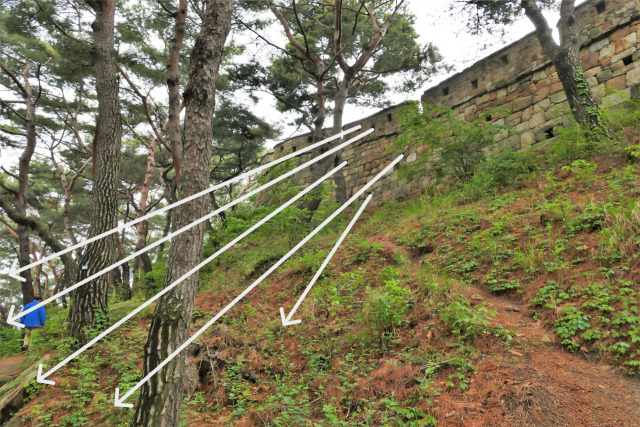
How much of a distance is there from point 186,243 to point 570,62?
7834mm

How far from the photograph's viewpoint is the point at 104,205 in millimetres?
5508

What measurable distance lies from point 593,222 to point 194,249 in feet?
14.8

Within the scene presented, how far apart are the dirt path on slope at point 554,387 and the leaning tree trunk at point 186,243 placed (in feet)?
7.07

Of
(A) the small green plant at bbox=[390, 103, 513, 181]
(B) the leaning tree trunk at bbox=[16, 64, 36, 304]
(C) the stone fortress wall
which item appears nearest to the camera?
(C) the stone fortress wall

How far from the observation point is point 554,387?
103 inches

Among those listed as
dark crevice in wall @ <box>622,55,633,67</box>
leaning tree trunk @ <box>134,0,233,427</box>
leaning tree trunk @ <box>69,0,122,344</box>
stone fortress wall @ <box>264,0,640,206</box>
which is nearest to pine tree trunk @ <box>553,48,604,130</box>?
stone fortress wall @ <box>264,0,640,206</box>

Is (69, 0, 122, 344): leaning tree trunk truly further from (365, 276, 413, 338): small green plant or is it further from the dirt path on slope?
the dirt path on slope

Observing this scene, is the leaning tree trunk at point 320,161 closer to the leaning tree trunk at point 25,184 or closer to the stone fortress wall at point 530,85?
the stone fortress wall at point 530,85

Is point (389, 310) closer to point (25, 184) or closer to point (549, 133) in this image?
point (549, 133)

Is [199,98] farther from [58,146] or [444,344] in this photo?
[58,146]

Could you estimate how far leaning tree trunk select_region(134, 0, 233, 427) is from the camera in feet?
8.66

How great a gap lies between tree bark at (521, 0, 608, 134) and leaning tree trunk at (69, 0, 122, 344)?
795 cm

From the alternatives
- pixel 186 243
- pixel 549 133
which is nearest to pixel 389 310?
pixel 186 243

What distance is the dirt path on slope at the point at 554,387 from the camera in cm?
238
